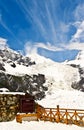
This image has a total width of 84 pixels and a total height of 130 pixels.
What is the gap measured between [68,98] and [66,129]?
182 ft

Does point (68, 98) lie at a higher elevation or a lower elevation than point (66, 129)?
higher

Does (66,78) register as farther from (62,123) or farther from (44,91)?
(62,123)

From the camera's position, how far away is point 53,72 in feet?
408

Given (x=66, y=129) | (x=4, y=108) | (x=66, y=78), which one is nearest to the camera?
(x=66, y=129)

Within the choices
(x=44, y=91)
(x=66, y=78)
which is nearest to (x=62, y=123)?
(x=44, y=91)

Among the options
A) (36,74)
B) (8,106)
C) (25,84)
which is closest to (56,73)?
(36,74)

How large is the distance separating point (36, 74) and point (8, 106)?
71077 mm

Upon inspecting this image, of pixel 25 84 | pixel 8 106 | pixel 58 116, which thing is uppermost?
pixel 25 84

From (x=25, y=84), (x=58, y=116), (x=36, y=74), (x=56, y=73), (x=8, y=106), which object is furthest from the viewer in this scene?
(x=56, y=73)

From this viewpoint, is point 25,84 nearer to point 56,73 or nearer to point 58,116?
point 56,73

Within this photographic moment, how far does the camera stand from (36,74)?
102 metres

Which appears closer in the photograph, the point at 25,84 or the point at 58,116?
the point at 58,116

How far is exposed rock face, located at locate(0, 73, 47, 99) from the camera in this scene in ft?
275

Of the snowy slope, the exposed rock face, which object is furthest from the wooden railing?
the snowy slope
